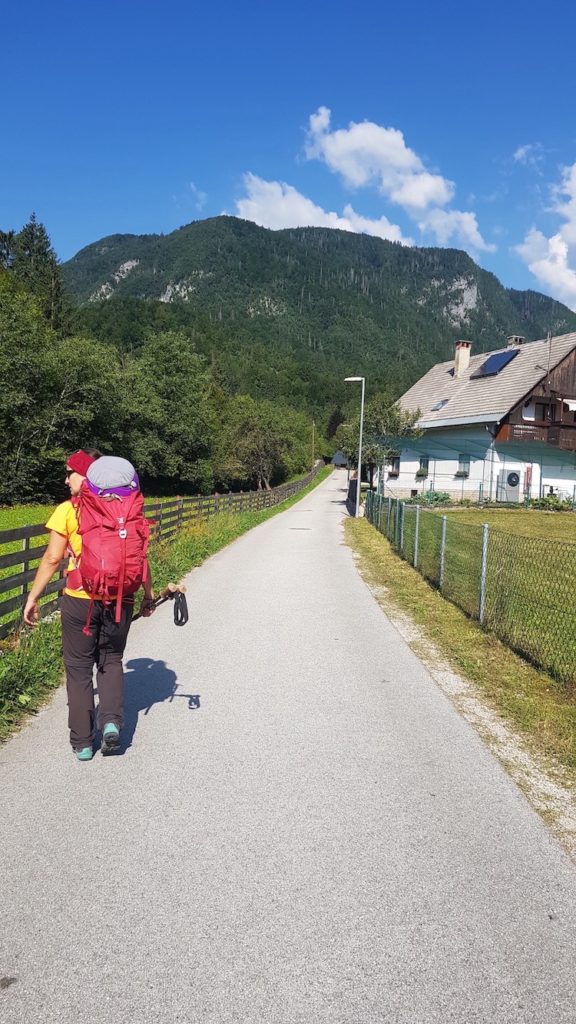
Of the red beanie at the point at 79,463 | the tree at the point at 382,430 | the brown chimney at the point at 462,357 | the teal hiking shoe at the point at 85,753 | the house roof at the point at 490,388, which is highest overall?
the brown chimney at the point at 462,357

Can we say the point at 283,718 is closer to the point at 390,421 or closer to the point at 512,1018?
the point at 512,1018

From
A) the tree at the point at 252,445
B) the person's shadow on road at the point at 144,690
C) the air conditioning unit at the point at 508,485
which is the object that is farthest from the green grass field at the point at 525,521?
the tree at the point at 252,445

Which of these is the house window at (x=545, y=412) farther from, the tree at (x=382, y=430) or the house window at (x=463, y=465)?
the tree at (x=382, y=430)

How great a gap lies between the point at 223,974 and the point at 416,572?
10993 mm

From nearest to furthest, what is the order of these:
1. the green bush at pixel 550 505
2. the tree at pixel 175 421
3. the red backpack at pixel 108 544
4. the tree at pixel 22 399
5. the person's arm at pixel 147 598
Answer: the red backpack at pixel 108 544 < the person's arm at pixel 147 598 < the tree at pixel 22 399 < the green bush at pixel 550 505 < the tree at pixel 175 421

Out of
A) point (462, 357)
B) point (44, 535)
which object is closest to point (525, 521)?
point (462, 357)

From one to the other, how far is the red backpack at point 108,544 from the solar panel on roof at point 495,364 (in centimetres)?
4044

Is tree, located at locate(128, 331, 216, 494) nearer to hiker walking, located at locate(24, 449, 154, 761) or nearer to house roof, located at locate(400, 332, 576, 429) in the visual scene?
house roof, located at locate(400, 332, 576, 429)

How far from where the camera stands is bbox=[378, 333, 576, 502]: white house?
36250 mm

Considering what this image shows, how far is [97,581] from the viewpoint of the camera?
12.1 feet

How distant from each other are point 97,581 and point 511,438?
36.0 meters

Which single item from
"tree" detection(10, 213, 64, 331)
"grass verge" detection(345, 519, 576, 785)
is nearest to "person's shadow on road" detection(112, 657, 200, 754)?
"grass verge" detection(345, 519, 576, 785)

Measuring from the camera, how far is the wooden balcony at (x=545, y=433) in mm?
36500

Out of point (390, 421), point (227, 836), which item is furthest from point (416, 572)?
point (390, 421)
